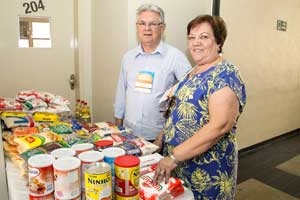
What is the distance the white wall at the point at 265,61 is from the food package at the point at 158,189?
213 centimetres

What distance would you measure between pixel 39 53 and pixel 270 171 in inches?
103

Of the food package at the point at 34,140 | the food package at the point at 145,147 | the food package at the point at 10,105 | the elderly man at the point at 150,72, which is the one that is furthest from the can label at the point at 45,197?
the elderly man at the point at 150,72

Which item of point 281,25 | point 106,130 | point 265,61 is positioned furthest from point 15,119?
point 281,25

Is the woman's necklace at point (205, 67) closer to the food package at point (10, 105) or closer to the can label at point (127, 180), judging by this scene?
the can label at point (127, 180)

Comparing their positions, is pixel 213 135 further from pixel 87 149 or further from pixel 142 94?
pixel 142 94

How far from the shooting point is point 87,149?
3.27ft

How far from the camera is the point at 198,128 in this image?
1287 millimetres

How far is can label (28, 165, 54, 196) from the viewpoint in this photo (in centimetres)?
81

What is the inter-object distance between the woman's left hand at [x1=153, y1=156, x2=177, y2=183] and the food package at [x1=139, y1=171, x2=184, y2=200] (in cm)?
2

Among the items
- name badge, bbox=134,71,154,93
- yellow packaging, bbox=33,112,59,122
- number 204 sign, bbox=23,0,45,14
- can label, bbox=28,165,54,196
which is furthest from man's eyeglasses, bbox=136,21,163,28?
can label, bbox=28,165,54,196

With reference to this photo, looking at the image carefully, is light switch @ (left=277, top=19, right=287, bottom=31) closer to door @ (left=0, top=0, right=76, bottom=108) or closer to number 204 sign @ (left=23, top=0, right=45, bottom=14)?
door @ (left=0, top=0, right=76, bottom=108)

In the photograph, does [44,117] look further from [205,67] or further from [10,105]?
[205,67]

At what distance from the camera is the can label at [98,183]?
75cm

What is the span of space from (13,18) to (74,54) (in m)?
0.56
